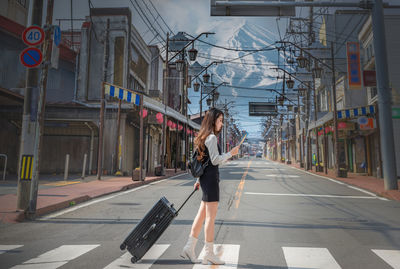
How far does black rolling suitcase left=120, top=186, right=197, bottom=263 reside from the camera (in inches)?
145

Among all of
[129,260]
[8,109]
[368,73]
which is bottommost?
[129,260]

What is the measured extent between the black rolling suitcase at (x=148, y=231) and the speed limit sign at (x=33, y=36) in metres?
5.44

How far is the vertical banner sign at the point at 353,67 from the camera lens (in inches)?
797

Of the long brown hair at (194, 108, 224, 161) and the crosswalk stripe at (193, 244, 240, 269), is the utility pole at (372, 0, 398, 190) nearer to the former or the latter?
the crosswalk stripe at (193, 244, 240, 269)

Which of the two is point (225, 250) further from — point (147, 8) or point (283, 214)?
point (147, 8)

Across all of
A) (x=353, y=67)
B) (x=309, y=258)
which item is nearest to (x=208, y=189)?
(x=309, y=258)

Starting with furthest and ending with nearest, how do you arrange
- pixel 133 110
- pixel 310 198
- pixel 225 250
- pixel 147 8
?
pixel 133 110 < pixel 147 8 < pixel 310 198 < pixel 225 250

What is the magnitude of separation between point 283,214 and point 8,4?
2161 centimetres

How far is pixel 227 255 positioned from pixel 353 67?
67.1 feet

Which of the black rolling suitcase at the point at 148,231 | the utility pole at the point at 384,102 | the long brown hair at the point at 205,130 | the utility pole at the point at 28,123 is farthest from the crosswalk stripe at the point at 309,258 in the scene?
the utility pole at the point at 384,102

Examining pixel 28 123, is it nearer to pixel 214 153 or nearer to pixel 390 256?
pixel 214 153

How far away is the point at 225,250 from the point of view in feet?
14.0

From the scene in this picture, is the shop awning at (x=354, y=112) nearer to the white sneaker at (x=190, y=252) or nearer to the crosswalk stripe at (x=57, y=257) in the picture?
the white sneaker at (x=190, y=252)

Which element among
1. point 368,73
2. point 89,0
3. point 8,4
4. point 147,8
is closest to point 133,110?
point 147,8
